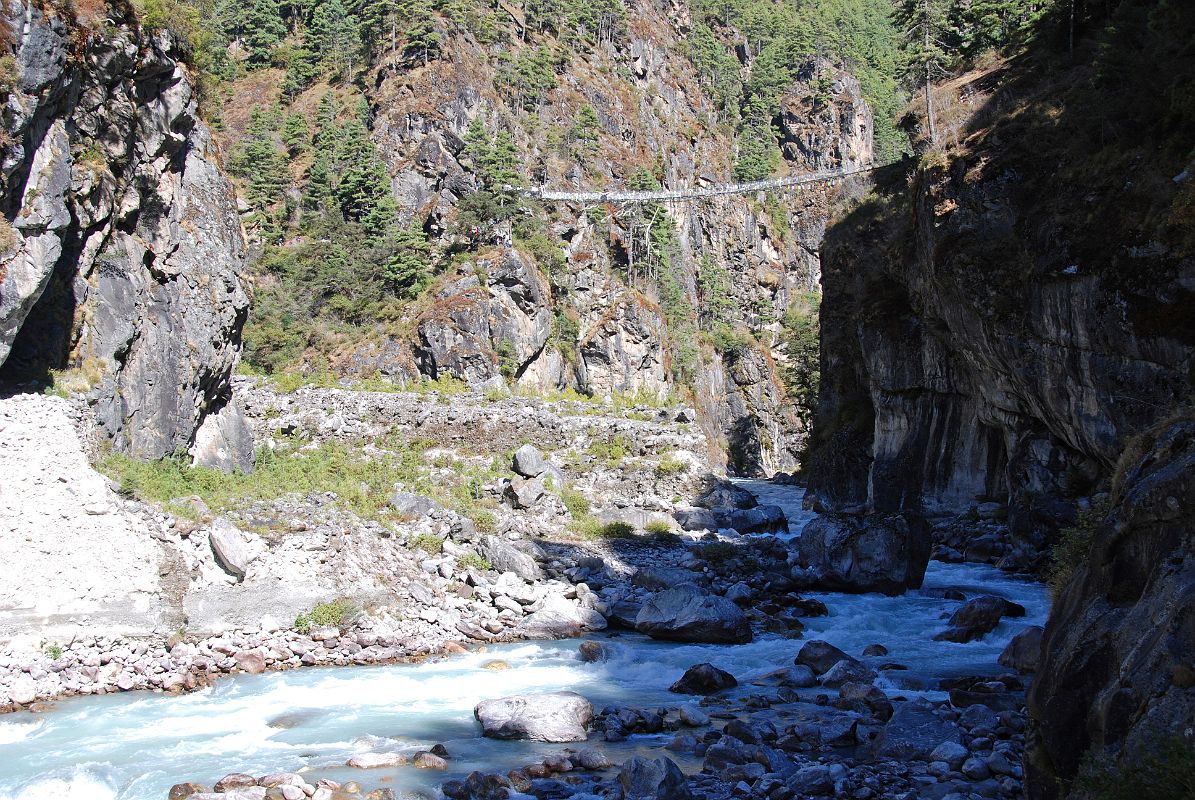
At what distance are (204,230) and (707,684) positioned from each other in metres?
16.9

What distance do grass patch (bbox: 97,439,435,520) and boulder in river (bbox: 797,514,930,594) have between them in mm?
10723

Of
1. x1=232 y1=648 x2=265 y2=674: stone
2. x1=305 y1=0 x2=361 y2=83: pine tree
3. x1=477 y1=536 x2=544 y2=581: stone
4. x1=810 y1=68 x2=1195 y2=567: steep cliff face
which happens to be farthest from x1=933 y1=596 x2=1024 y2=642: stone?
x1=305 y1=0 x2=361 y2=83: pine tree

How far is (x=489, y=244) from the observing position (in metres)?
42.4

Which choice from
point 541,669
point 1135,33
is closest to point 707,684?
point 541,669

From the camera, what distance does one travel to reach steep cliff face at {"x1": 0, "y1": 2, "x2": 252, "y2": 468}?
13.8m

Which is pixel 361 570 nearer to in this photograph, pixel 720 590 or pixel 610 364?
pixel 720 590

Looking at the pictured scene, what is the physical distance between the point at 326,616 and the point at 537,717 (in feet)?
18.6

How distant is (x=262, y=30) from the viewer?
6206cm

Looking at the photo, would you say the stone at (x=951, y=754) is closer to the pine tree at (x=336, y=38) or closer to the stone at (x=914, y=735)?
the stone at (x=914, y=735)

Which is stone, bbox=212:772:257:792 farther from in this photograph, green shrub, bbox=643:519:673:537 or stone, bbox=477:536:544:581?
green shrub, bbox=643:519:673:537

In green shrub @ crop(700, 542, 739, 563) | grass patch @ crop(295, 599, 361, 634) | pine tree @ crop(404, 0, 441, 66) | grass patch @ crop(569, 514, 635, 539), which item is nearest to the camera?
grass patch @ crop(295, 599, 361, 634)

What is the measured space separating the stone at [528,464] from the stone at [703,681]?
14357 mm

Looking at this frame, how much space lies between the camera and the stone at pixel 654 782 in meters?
7.99

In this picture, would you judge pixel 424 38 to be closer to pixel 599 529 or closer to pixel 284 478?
pixel 284 478
